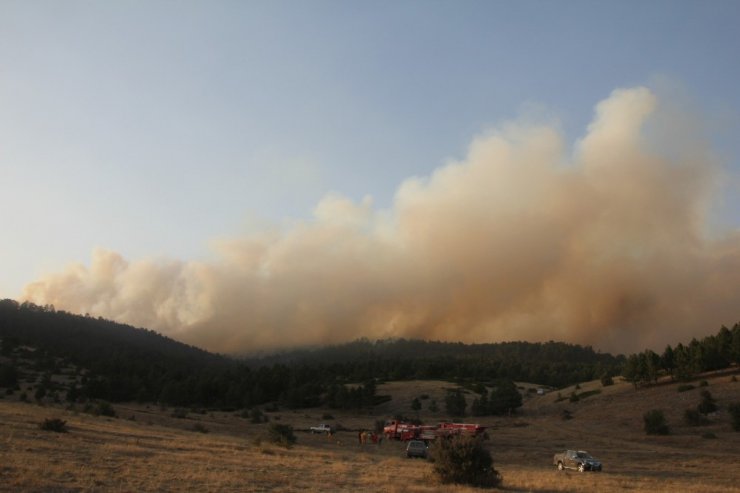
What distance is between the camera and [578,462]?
4141 centimetres

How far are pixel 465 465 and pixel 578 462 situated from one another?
16708 millimetres

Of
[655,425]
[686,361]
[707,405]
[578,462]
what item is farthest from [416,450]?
[686,361]

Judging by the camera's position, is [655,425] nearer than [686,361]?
Yes

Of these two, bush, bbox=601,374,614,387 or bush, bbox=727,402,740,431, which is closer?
bush, bbox=727,402,740,431

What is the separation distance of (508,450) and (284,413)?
76.5 meters

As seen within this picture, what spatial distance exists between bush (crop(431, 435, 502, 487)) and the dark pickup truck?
14.4 m

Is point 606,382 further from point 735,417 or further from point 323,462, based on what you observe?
point 323,462

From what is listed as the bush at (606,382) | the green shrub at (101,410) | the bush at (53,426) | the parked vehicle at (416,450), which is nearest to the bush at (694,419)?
the bush at (606,382)

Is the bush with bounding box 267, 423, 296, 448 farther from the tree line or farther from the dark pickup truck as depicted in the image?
the tree line

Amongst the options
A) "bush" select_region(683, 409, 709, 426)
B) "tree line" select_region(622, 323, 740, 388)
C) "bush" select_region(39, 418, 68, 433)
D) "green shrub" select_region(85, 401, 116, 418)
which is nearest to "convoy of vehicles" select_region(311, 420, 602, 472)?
"green shrub" select_region(85, 401, 116, 418)

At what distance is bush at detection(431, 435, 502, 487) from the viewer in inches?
1155

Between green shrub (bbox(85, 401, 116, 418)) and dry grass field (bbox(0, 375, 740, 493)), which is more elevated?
green shrub (bbox(85, 401, 116, 418))

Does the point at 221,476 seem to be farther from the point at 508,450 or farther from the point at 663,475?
the point at 508,450

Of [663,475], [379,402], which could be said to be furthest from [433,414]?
[663,475]
